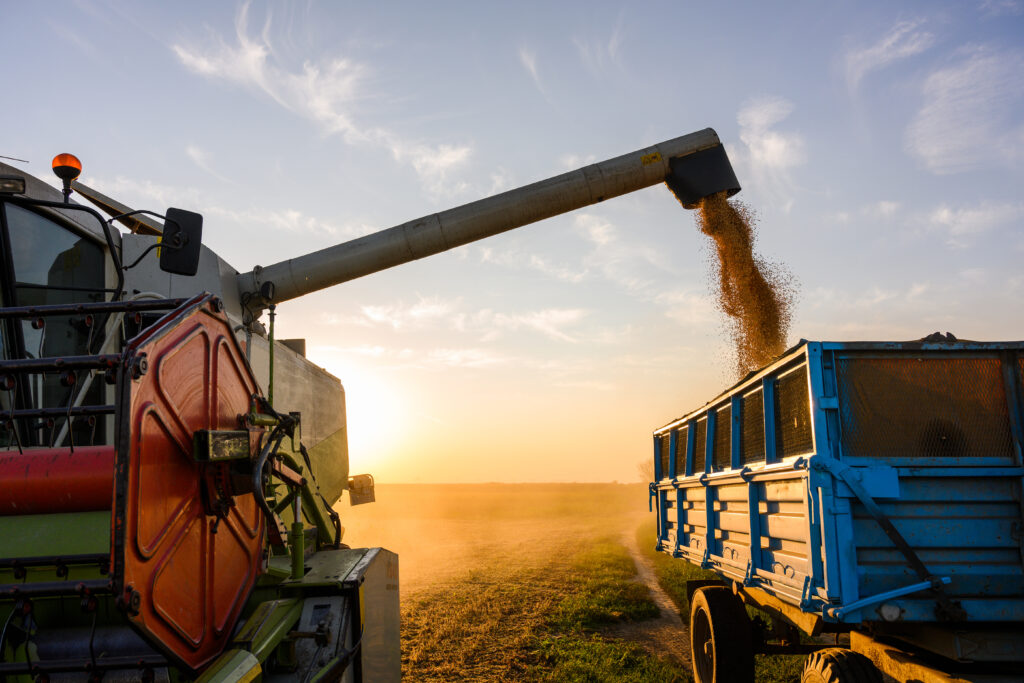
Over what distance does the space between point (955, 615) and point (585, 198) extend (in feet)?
17.2

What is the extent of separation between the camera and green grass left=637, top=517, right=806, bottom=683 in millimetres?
6979

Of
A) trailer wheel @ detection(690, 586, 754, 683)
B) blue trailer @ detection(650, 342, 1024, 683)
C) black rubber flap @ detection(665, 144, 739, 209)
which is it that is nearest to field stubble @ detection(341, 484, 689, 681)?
trailer wheel @ detection(690, 586, 754, 683)

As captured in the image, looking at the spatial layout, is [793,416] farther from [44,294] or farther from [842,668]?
[44,294]

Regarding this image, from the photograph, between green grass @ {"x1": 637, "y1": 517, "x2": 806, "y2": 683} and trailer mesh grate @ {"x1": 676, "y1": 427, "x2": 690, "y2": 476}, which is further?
green grass @ {"x1": 637, "y1": 517, "x2": 806, "y2": 683}

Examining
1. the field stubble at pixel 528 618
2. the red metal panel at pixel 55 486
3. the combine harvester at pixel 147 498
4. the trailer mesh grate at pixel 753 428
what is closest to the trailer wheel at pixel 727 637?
the trailer mesh grate at pixel 753 428

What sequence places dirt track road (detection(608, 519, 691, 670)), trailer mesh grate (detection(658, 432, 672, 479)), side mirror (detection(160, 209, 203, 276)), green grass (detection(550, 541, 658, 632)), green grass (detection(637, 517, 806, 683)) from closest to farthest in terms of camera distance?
side mirror (detection(160, 209, 203, 276)) < green grass (detection(637, 517, 806, 683)) < trailer mesh grate (detection(658, 432, 672, 479)) < dirt track road (detection(608, 519, 691, 670)) < green grass (detection(550, 541, 658, 632))

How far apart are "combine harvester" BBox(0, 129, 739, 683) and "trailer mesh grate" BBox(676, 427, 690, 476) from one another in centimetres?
313

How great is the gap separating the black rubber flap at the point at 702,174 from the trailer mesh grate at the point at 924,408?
4305 millimetres

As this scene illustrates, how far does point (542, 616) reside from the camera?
33.3 feet

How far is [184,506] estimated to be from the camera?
2893 millimetres

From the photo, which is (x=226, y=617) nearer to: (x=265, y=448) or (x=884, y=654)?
(x=265, y=448)

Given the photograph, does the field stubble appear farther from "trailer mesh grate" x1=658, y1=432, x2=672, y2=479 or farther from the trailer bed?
the trailer bed

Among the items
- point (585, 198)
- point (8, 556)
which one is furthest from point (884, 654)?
point (585, 198)

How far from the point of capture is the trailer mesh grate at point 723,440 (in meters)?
5.27
